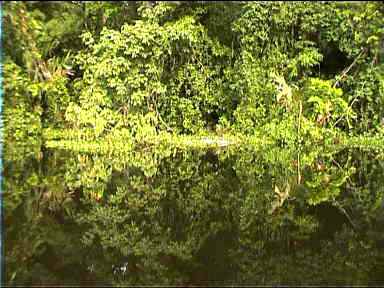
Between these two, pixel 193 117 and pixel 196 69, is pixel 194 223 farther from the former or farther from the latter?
pixel 196 69

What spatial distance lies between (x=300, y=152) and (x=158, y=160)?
2592mm

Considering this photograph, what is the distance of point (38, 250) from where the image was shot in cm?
366

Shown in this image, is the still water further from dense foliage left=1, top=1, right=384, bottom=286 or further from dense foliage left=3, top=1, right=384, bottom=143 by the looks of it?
dense foliage left=3, top=1, right=384, bottom=143

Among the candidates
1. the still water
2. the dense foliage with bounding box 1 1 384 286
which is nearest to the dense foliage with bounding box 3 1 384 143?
the dense foliage with bounding box 1 1 384 286

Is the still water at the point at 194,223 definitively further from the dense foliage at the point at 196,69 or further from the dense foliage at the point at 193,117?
the dense foliage at the point at 196,69

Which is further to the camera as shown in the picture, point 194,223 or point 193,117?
point 193,117

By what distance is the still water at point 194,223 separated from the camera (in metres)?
3.28

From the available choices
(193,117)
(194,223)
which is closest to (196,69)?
(193,117)

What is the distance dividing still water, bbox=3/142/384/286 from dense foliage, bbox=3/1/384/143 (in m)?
3.70

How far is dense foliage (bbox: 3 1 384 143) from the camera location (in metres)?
11.7

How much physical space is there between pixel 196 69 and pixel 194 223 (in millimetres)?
8656

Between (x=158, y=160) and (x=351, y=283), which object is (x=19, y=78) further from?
(x=351, y=283)

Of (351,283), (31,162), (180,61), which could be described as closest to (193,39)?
(180,61)

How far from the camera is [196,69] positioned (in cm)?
1289
